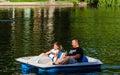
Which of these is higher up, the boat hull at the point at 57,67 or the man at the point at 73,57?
the man at the point at 73,57

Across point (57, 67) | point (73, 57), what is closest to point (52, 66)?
point (57, 67)

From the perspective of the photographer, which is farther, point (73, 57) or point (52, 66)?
point (73, 57)

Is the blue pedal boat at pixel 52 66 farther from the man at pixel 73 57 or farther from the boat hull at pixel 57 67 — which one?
the man at pixel 73 57

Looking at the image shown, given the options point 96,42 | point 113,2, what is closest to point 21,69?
point 96,42

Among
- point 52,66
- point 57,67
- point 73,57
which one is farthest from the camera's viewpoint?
point 73,57

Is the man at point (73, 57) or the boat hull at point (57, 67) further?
the man at point (73, 57)

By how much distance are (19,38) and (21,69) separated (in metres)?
20.1

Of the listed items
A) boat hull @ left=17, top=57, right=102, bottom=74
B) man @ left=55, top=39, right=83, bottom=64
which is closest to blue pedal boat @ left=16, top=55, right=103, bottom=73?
boat hull @ left=17, top=57, right=102, bottom=74

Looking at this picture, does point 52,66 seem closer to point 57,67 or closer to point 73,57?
point 57,67

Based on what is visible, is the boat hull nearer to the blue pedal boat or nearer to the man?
the blue pedal boat

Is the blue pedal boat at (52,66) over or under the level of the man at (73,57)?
under

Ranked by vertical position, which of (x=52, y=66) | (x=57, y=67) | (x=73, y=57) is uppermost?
(x=73, y=57)

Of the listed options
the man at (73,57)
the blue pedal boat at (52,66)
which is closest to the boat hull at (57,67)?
the blue pedal boat at (52,66)

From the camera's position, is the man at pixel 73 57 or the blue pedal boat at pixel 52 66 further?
the man at pixel 73 57
